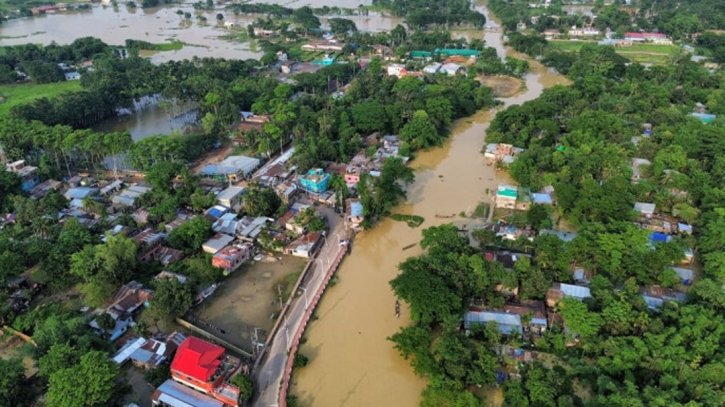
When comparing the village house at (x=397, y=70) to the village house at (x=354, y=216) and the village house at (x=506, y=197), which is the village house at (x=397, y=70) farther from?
the village house at (x=354, y=216)

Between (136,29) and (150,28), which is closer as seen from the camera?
(136,29)

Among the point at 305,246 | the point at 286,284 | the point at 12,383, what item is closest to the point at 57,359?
the point at 12,383

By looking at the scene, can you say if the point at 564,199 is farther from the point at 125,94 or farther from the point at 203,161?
the point at 125,94

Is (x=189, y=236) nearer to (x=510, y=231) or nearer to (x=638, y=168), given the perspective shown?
(x=510, y=231)

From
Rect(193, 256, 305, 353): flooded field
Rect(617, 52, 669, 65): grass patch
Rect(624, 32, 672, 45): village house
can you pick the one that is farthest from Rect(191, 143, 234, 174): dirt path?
Rect(624, 32, 672, 45): village house

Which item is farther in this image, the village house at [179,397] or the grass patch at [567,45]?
the grass patch at [567,45]

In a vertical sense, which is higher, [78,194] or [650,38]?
[650,38]

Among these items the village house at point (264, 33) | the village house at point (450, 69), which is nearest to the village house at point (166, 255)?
the village house at point (450, 69)
